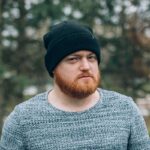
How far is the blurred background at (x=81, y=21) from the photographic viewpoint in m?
13.9

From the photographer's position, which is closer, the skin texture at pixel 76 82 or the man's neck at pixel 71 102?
the skin texture at pixel 76 82

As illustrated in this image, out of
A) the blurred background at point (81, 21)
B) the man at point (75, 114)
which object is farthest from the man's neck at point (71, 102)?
the blurred background at point (81, 21)

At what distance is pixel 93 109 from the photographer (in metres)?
3.28

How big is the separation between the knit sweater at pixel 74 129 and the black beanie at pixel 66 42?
A: 270mm

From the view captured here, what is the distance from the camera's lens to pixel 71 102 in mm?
3271

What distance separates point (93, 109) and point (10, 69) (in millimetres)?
A: 11220

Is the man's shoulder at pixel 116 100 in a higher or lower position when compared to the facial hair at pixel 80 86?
lower

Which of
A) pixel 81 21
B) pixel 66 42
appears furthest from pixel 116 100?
pixel 81 21

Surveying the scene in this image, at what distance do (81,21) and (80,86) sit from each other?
11709 mm

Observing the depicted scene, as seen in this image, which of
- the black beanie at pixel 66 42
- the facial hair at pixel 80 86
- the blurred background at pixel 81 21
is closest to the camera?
the facial hair at pixel 80 86

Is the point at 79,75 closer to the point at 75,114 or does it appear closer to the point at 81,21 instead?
the point at 75,114

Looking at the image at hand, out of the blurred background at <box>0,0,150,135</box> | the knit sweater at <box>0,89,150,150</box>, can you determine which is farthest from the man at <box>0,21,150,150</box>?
the blurred background at <box>0,0,150,135</box>

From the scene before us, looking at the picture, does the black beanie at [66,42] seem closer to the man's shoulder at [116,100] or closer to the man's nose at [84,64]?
the man's nose at [84,64]

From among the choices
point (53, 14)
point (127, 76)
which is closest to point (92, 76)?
point (53, 14)
